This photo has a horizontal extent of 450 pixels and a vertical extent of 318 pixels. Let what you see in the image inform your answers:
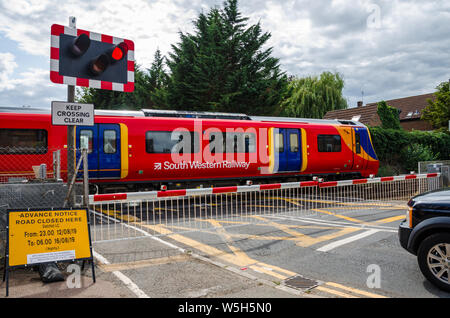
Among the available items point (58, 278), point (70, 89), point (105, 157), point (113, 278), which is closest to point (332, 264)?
point (113, 278)

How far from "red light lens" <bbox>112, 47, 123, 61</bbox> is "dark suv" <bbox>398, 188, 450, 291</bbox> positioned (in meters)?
4.84

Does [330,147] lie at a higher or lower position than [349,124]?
lower

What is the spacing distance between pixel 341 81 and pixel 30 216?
4074 centimetres

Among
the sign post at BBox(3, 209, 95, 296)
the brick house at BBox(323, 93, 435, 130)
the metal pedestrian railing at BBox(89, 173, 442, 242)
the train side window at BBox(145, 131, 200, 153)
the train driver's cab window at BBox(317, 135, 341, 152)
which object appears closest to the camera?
the sign post at BBox(3, 209, 95, 296)

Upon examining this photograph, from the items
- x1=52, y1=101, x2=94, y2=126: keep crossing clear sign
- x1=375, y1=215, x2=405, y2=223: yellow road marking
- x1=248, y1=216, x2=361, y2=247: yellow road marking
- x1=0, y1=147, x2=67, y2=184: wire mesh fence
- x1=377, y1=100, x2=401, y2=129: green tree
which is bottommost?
x1=248, y1=216, x2=361, y2=247: yellow road marking

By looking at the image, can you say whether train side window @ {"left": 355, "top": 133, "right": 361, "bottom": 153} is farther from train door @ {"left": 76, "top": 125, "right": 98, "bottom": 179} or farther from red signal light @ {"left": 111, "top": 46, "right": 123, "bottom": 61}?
red signal light @ {"left": 111, "top": 46, "right": 123, "bottom": 61}

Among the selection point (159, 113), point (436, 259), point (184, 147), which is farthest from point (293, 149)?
point (436, 259)

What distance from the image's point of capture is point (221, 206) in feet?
29.7

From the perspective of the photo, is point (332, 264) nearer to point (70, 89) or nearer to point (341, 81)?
point (70, 89)

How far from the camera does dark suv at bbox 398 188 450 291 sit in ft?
13.9

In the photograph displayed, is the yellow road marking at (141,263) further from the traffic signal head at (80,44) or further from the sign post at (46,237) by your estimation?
the traffic signal head at (80,44)

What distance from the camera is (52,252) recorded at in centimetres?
465

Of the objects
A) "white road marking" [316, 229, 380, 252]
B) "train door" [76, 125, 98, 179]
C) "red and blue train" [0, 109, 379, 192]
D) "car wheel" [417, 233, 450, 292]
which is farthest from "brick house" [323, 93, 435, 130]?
"car wheel" [417, 233, 450, 292]

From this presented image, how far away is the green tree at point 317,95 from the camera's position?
1518 inches
